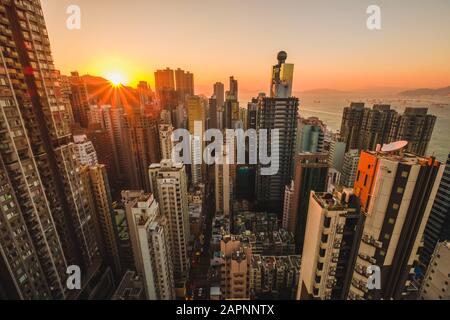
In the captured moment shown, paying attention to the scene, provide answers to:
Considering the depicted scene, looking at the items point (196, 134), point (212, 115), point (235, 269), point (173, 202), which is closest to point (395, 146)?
point (235, 269)

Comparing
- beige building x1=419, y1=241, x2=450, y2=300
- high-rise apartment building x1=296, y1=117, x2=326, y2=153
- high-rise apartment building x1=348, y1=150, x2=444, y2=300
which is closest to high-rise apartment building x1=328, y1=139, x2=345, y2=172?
high-rise apartment building x1=296, y1=117, x2=326, y2=153

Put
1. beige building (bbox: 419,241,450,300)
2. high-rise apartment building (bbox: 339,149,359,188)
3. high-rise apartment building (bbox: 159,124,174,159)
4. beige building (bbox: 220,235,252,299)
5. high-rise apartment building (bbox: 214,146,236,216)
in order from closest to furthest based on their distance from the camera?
beige building (bbox: 419,241,450,300) → beige building (bbox: 220,235,252,299) → high-rise apartment building (bbox: 214,146,236,216) → high-rise apartment building (bbox: 339,149,359,188) → high-rise apartment building (bbox: 159,124,174,159)

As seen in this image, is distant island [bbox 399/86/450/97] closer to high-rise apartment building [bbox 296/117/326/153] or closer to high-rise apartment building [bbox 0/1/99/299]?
high-rise apartment building [bbox 0/1/99/299]

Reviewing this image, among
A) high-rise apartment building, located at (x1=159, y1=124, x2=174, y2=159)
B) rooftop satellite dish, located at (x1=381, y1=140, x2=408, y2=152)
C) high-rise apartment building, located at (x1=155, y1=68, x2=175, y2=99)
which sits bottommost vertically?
high-rise apartment building, located at (x1=159, y1=124, x2=174, y2=159)

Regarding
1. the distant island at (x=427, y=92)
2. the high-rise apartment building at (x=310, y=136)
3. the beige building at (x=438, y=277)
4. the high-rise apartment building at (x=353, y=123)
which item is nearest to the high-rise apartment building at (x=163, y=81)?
the high-rise apartment building at (x=310, y=136)

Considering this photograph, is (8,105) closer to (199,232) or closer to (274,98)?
(199,232)

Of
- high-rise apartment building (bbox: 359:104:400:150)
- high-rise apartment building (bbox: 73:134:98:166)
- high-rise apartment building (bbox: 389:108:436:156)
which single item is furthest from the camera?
high-rise apartment building (bbox: 359:104:400:150)

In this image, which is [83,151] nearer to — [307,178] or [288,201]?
[288,201]

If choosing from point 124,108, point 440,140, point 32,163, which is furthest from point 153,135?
point 440,140
